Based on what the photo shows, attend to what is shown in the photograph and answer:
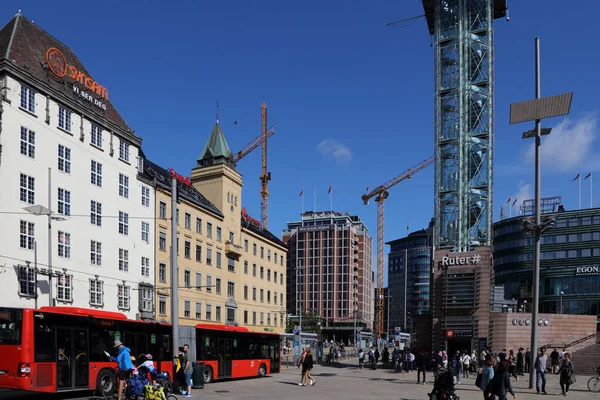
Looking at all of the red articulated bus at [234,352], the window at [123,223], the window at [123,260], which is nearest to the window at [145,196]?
the window at [123,223]

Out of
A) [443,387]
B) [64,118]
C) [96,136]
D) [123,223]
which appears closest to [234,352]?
[443,387]

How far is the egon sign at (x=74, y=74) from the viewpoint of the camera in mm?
39656

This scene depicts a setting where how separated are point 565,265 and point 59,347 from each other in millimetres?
96410

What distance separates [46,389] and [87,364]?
2.07 m

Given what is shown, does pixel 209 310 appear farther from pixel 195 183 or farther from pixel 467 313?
pixel 467 313

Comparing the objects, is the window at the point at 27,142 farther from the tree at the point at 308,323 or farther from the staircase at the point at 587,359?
the tree at the point at 308,323

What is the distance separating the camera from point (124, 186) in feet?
155

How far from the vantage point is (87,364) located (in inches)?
861

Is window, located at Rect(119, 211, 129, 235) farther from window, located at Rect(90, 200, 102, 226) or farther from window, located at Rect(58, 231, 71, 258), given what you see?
window, located at Rect(58, 231, 71, 258)

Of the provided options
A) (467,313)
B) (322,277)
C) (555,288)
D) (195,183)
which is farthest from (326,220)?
(467,313)

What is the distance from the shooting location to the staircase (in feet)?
153

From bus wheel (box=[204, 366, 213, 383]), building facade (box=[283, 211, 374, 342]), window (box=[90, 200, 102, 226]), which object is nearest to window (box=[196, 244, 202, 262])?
window (box=[90, 200, 102, 226])

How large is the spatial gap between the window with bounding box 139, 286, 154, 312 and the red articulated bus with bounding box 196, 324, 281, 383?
15.2 m

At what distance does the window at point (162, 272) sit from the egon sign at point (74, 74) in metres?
14.7
